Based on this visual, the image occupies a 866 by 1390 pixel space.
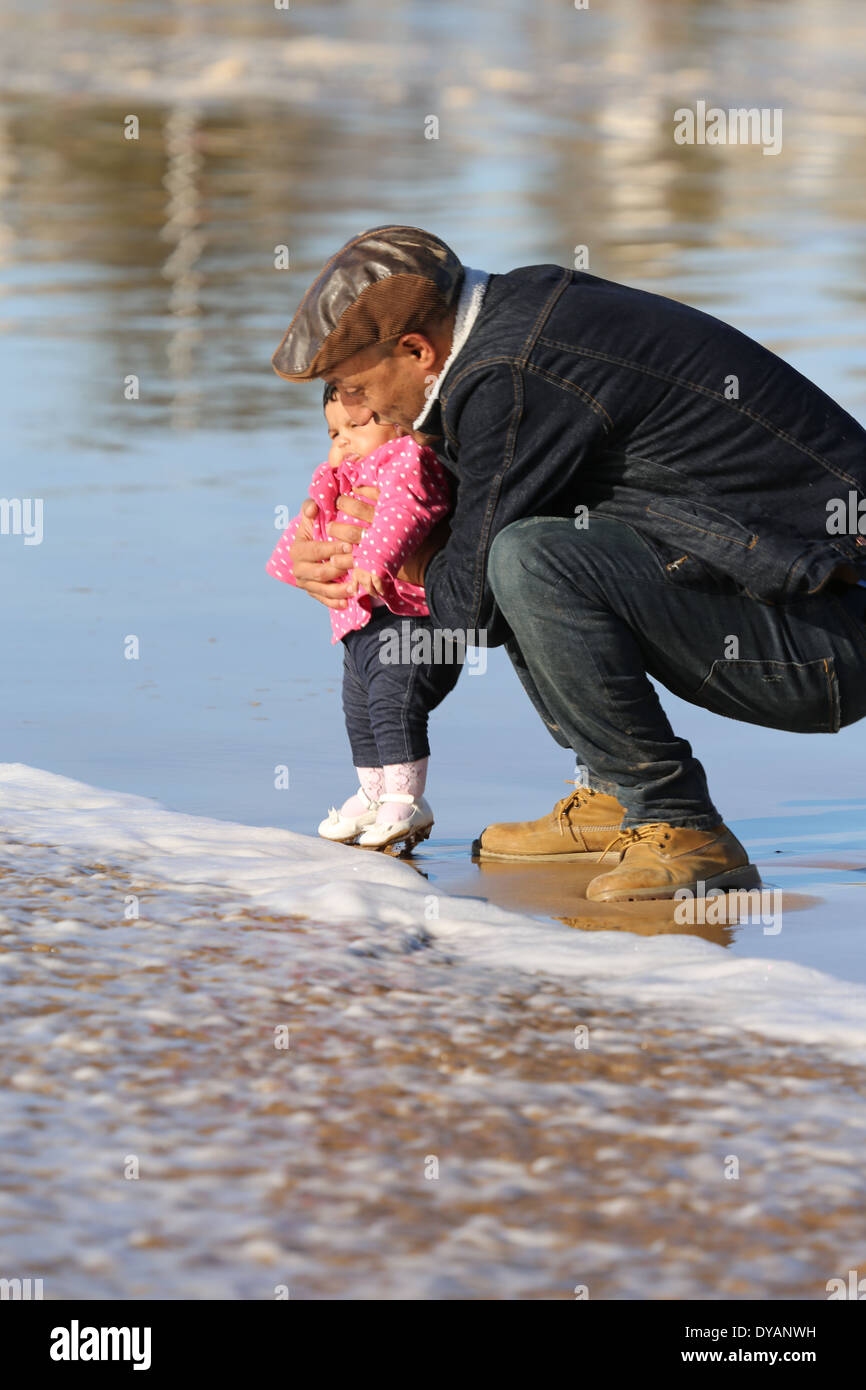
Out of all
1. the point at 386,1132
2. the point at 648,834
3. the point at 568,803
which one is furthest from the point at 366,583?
the point at 386,1132

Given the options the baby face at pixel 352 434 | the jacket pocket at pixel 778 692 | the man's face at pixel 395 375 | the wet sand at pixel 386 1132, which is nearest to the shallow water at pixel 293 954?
the wet sand at pixel 386 1132

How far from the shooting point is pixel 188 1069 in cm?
291

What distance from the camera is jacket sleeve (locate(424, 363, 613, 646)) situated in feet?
12.2

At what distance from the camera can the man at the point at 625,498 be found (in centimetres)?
376

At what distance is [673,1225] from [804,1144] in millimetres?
327

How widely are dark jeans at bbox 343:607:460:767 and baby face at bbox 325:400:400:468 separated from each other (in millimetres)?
355

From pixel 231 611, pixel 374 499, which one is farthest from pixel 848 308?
pixel 374 499

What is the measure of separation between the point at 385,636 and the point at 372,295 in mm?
838

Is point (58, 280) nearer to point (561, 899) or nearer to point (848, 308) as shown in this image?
point (848, 308)

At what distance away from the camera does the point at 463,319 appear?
3.81 meters

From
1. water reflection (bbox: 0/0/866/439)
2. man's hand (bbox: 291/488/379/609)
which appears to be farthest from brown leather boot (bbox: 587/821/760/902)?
water reflection (bbox: 0/0/866/439)

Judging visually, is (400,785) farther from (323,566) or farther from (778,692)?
(778,692)

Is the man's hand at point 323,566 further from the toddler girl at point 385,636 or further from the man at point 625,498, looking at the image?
the man at point 625,498

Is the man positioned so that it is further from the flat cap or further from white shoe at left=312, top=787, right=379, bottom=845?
white shoe at left=312, top=787, right=379, bottom=845
